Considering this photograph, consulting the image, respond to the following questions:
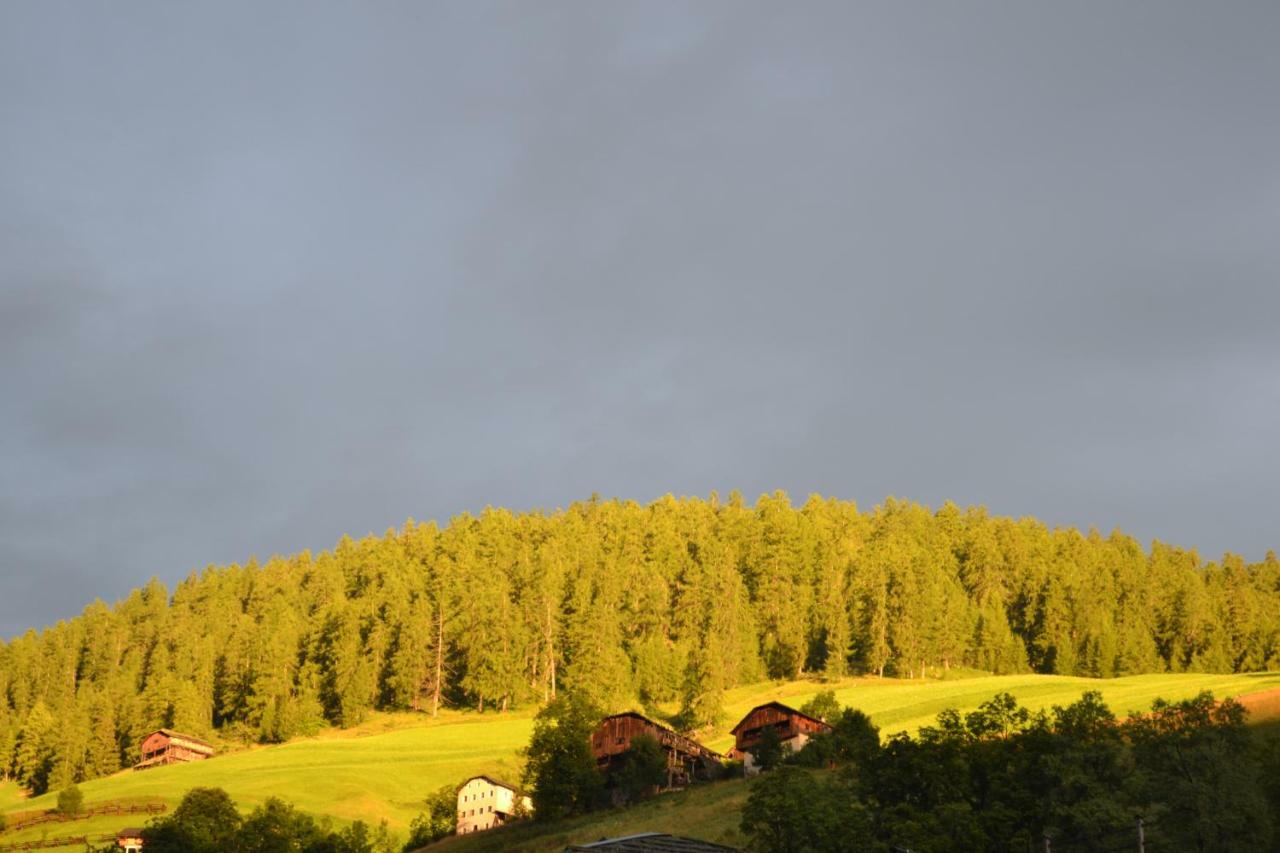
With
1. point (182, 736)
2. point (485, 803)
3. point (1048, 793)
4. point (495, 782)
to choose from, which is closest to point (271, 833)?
point (485, 803)

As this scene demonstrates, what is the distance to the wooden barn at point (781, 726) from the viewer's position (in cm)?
10606

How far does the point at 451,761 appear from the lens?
120 meters

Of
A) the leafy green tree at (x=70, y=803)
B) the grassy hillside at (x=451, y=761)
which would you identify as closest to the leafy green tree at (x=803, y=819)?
the grassy hillside at (x=451, y=761)

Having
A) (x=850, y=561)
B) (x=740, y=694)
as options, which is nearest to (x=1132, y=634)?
(x=850, y=561)

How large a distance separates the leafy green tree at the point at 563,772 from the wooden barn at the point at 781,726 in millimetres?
16688

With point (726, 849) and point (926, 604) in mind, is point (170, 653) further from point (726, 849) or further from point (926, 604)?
point (726, 849)

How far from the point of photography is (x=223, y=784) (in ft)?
353

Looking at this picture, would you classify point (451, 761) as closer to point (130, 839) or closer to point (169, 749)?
point (130, 839)

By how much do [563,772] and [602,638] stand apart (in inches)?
2730

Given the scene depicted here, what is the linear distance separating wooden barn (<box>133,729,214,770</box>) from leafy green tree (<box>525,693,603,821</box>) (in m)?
63.5

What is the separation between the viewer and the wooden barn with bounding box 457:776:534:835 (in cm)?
9844

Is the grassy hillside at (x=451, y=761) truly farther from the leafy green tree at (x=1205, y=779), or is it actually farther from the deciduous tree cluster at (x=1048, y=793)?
the leafy green tree at (x=1205, y=779)

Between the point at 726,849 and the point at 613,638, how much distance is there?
117m

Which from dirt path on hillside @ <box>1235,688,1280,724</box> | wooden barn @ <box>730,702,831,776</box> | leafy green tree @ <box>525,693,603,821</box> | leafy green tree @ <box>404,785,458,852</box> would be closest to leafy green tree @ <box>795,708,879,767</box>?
wooden barn @ <box>730,702,831,776</box>
